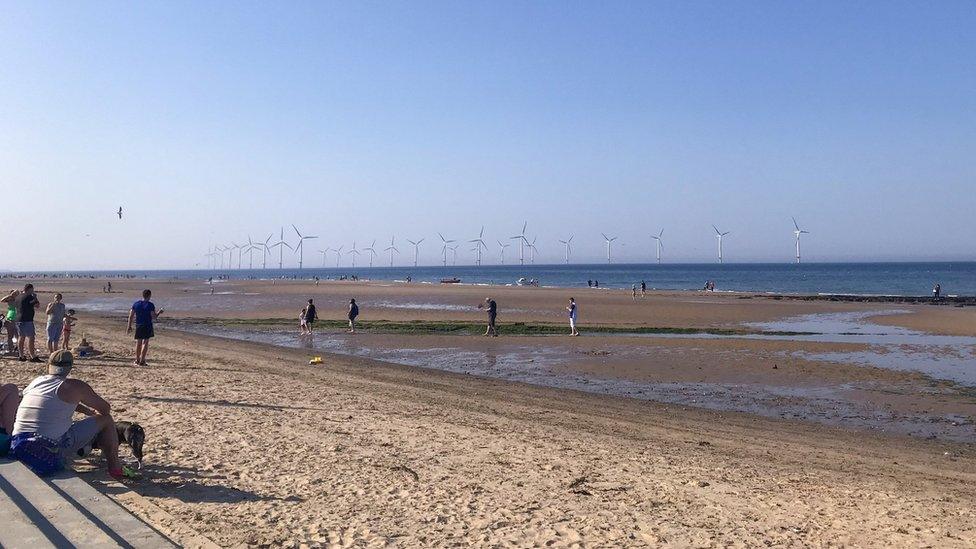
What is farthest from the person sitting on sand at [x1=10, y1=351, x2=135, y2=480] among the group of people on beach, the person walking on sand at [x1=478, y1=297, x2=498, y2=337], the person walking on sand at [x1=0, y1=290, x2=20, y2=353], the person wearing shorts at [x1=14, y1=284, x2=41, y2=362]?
the person walking on sand at [x1=478, y1=297, x2=498, y2=337]

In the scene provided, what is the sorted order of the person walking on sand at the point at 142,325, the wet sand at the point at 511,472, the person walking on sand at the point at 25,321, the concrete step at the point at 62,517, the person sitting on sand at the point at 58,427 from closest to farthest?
1. the concrete step at the point at 62,517
2. the wet sand at the point at 511,472
3. the person sitting on sand at the point at 58,427
4. the person walking on sand at the point at 25,321
5. the person walking on sand at the point at 142,325

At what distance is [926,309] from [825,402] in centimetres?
4075

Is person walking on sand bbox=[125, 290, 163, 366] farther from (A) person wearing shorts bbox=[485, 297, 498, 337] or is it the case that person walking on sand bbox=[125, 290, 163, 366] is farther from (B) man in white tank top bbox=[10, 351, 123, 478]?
(A) person wearing shorts bbox=[485, 297, 498, 337]

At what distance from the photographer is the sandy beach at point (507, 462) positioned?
663 cm

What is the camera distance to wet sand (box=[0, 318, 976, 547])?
658 cm

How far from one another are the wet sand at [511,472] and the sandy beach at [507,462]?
1.3 inches

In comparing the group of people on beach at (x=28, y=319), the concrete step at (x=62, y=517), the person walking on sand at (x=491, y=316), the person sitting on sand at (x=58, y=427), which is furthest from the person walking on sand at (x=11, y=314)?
the person walking on sand at (x=491, y=316)

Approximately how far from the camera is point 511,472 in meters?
8.47

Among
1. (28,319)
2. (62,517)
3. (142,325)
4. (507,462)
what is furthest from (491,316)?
(62,517)

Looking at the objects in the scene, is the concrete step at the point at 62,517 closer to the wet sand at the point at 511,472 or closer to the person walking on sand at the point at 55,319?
Result: the wet sand at the point at 511,472

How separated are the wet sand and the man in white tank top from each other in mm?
648

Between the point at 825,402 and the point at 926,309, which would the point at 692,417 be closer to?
the point at 825,402

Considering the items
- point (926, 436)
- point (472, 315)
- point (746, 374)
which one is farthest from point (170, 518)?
point (472, 315)

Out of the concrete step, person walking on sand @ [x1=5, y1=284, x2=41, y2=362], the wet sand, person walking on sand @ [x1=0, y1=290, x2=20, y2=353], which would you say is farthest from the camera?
person walking on sand @ [x1=0, y1=290, x2=20, y2=353]
